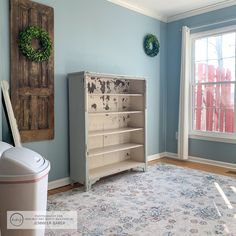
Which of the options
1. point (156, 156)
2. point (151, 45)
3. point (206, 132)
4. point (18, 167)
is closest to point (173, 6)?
point (151, 45)

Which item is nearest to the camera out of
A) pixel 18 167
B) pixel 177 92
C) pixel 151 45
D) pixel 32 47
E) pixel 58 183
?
pixel 18 167

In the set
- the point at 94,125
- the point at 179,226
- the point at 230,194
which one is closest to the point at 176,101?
the point at 94,125

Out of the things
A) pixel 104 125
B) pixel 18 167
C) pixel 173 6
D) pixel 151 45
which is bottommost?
pixel 18 167

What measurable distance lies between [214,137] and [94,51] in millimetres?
2426

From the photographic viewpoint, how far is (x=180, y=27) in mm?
4547

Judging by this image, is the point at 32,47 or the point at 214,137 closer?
the point at 32,47

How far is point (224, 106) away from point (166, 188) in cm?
187

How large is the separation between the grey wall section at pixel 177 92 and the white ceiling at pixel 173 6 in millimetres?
92

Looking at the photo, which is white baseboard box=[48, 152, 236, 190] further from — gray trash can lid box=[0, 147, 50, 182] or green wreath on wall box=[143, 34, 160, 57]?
green wreath on wall box=[143, 34, 160, 57]

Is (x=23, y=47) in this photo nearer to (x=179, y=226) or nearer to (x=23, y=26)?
(x=23, y=26)

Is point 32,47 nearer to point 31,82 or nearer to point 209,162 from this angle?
point 31,82

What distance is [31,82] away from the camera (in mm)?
2928

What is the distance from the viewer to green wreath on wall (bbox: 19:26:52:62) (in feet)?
9.15

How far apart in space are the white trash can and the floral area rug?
23.8 inches
